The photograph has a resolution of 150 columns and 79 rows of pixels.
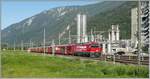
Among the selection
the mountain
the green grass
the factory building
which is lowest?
the green grass

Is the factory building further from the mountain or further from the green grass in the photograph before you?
the green grass

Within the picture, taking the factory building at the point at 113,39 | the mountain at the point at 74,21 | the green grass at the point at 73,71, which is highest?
the mountain at the point at 74,21

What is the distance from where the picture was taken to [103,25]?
5462cm

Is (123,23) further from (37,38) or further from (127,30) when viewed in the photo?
(37,38)

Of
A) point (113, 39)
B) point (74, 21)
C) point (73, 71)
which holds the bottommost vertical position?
point (73, 71)

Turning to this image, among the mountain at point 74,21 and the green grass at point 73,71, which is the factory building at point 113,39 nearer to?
the mountain at point 74,21

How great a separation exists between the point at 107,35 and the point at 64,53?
6031mm

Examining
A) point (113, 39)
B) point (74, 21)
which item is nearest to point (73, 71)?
point (113, 39)

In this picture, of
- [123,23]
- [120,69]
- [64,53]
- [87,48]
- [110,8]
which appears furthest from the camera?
[110,8]

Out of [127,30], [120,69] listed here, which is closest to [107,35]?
[127,30]

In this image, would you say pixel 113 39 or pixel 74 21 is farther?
pixel 74 21

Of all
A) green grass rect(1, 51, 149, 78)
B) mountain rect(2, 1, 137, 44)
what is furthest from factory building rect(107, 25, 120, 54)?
green grass rect(1, 51, 149, 78)

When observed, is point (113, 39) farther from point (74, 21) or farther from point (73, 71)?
point (73, 71)

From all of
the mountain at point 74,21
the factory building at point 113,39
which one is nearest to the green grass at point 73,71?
the factory building at point 113,39
